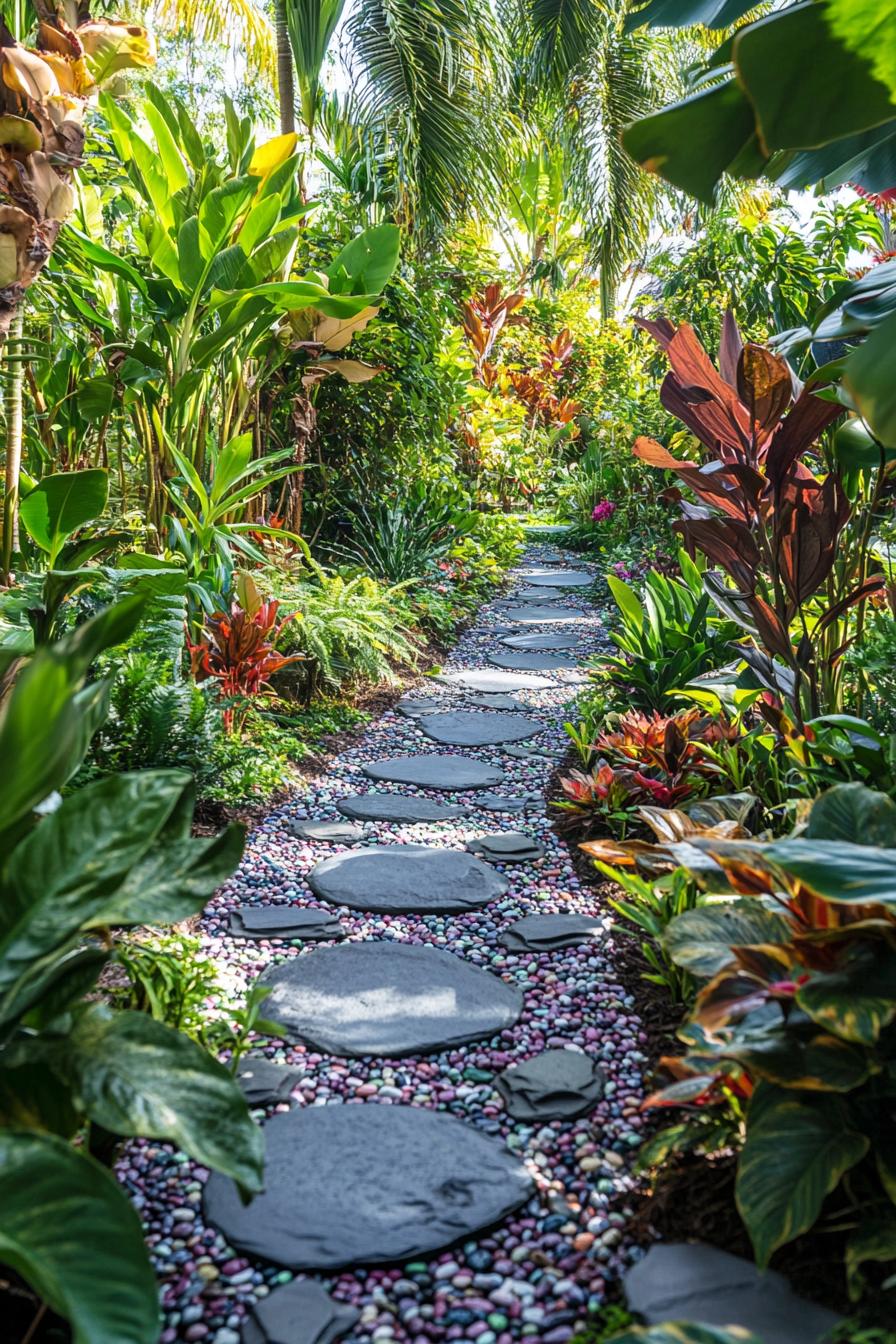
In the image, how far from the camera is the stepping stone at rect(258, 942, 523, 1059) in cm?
187

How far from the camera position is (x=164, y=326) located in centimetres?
387

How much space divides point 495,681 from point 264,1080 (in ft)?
11.3

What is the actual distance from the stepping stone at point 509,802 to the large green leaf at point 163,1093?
2.17 metres

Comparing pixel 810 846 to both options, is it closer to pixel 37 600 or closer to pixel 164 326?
pixel 37 600

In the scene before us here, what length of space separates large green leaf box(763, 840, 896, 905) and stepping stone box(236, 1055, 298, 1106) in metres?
0.94

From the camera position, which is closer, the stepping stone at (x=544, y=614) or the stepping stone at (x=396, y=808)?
the stepping stone at (x=396, y=808)

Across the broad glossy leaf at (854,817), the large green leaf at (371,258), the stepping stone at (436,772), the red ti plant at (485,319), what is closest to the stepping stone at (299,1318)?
the broad glossy leaf at (854,817)

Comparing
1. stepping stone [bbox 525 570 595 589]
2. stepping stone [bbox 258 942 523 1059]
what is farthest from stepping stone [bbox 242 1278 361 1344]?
stepping stone [bbox 525 570 595 589]

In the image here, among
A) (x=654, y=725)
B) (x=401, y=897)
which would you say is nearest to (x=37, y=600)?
(x=401, y=897)

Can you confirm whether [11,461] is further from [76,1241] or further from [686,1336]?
[686,1336]

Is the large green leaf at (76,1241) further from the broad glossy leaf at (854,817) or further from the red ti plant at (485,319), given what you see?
the red ti plant at (485,319)

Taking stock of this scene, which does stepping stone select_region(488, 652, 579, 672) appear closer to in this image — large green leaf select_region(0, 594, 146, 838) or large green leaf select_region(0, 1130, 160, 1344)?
large green leaf select_region(0, 594, 146, 838)

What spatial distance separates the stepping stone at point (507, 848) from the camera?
9.33 ft

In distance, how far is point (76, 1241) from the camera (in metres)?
0.91
